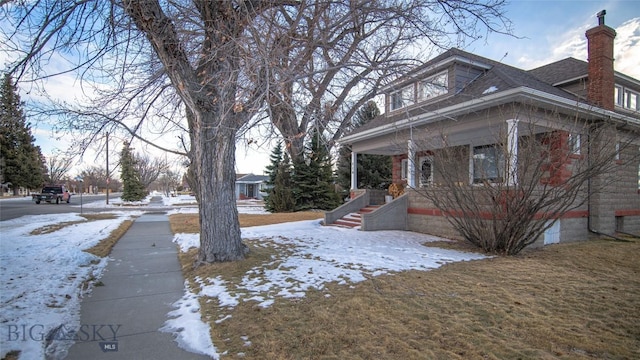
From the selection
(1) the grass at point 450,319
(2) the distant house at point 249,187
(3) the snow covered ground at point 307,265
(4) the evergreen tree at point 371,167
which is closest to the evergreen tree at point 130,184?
(2) the distant house at point 249,187

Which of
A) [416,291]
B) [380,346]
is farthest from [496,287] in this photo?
[380,346]

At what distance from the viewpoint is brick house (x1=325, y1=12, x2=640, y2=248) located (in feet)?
27.0

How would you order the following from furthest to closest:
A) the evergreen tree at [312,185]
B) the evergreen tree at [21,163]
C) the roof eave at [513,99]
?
the evergreen tree at [21,163], the evergreen tree at [312,185], the roof eave at [513,99]

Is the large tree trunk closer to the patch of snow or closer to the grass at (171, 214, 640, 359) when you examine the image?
the grass at (171, 214, 640, 359)

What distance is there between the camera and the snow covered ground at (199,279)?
12.3 ft

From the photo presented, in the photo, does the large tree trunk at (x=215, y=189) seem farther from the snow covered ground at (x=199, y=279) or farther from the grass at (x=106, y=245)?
the grass at (x=106, y=245)

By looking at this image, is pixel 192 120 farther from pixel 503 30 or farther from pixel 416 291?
pixel 503 30

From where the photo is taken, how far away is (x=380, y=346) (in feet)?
10.0

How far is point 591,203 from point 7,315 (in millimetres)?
13886

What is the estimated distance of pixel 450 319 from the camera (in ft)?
11.9

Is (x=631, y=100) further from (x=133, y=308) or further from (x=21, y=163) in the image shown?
(x=21, y=163)

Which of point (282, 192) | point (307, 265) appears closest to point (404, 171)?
point (282, 192)

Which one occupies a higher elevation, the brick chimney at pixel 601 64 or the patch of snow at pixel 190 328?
the brick chimney at pixel 601 64

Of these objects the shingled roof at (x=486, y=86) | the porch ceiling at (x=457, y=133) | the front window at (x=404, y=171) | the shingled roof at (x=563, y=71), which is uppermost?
the shingled roof at (x=563, y=71)
